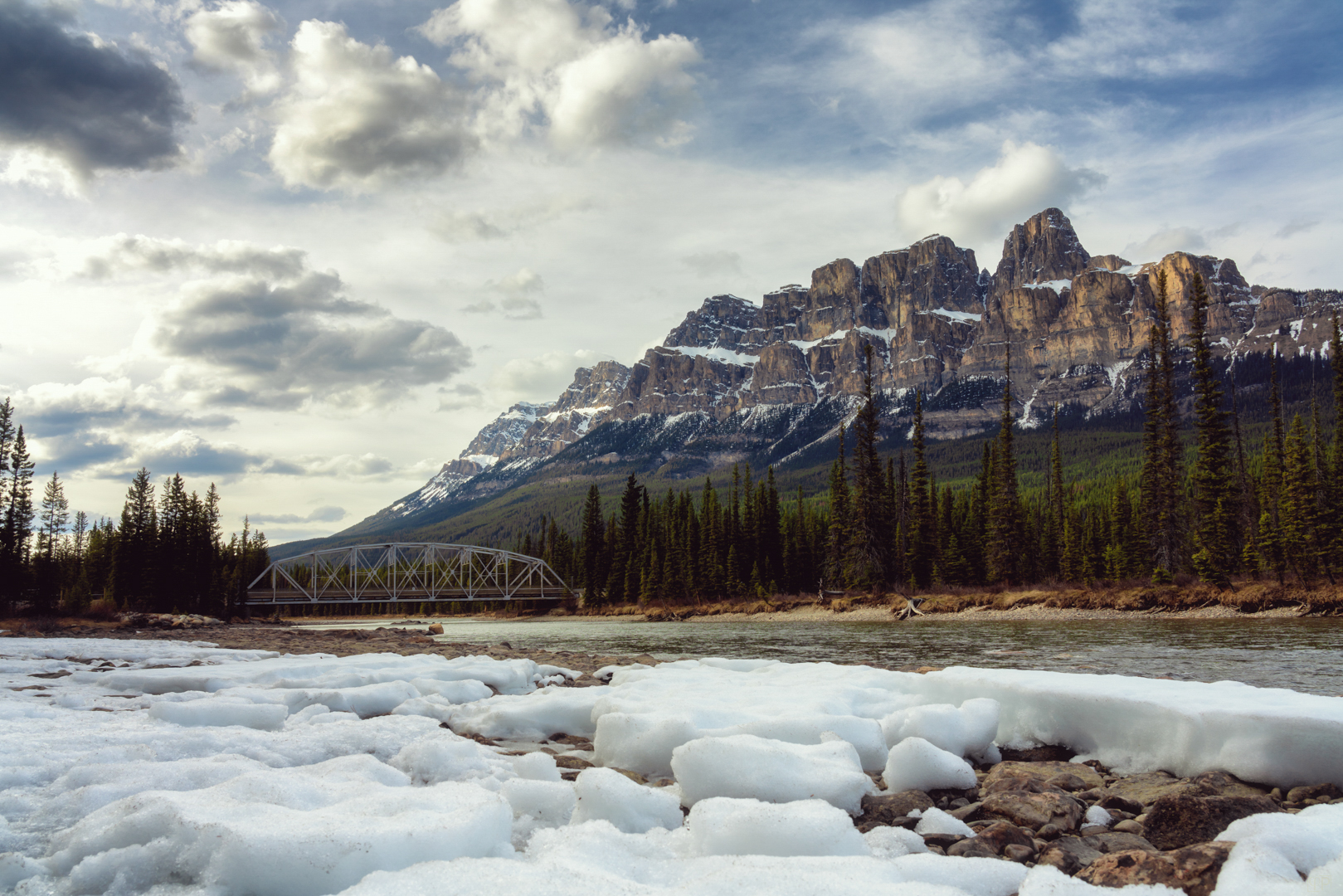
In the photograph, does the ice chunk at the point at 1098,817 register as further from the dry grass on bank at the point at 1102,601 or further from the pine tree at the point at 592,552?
the pine tree at the point at 592,552

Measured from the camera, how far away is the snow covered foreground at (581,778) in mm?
2984

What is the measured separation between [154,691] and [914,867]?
911cm

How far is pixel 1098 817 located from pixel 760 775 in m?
2.08

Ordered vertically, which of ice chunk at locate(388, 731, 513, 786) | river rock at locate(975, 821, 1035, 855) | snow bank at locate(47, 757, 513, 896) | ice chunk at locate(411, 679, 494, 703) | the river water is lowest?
the river water

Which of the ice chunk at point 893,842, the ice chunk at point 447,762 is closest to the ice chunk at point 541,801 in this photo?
the ice chunk at point 447,762

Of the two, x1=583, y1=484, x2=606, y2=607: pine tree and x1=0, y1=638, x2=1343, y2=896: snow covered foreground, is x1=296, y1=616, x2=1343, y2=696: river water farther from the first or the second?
x1=583, y1=484, x2=606, y2=607: pine tree

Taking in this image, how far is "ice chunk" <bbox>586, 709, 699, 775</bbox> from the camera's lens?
5727mm

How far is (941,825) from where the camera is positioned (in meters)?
4.25

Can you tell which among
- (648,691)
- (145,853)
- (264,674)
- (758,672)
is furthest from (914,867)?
(264,674)

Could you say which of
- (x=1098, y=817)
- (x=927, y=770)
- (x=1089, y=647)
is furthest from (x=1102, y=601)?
(x=1098, y=817)

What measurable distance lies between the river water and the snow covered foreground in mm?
5224

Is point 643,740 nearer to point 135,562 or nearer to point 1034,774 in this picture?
point 1034,774

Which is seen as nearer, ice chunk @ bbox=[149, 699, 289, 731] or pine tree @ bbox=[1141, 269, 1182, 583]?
ice chunk @ bbox=[149, 699, 289, 731]

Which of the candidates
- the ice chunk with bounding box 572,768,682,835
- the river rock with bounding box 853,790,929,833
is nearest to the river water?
the river rock with bounding box 853,790,929,833
